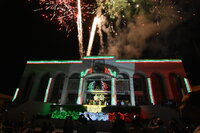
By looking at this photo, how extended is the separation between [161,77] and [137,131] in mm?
18298

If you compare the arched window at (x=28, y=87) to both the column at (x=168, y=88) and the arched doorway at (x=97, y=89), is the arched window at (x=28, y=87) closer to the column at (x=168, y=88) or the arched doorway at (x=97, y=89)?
the arched doorway at (x=97, y=89)

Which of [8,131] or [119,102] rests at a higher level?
[119,102]

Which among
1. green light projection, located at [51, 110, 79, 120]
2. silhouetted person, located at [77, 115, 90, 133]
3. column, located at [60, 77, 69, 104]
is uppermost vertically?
column, located at [60, 77, 69, 104]

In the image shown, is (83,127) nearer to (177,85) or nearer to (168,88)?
(168,88)

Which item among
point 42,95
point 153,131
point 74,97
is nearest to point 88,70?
point 74,97

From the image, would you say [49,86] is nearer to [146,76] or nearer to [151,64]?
[146,76]

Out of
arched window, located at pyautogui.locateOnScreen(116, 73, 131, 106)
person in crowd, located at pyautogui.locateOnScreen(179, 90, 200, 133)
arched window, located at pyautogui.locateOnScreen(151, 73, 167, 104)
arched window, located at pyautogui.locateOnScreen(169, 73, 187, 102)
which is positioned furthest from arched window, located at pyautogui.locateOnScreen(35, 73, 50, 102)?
person in crowd, located at pyautogui.locateOnScreen(179, 90, 200, 133)

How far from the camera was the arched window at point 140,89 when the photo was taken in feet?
66.0

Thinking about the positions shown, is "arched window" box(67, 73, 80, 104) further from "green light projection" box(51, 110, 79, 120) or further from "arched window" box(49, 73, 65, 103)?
"green light projection" box(51, 110, 79, 120)

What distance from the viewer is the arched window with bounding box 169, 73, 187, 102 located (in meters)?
20.0

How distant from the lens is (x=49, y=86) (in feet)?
69.0

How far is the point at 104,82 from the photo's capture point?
2073cm

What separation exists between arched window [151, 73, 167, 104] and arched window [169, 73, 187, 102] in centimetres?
152

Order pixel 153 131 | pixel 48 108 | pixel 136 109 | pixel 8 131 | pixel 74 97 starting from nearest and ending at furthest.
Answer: pixel 153 131, pixel 8 131, pixel 136 109, pixel 48 108, pixel 74 97
